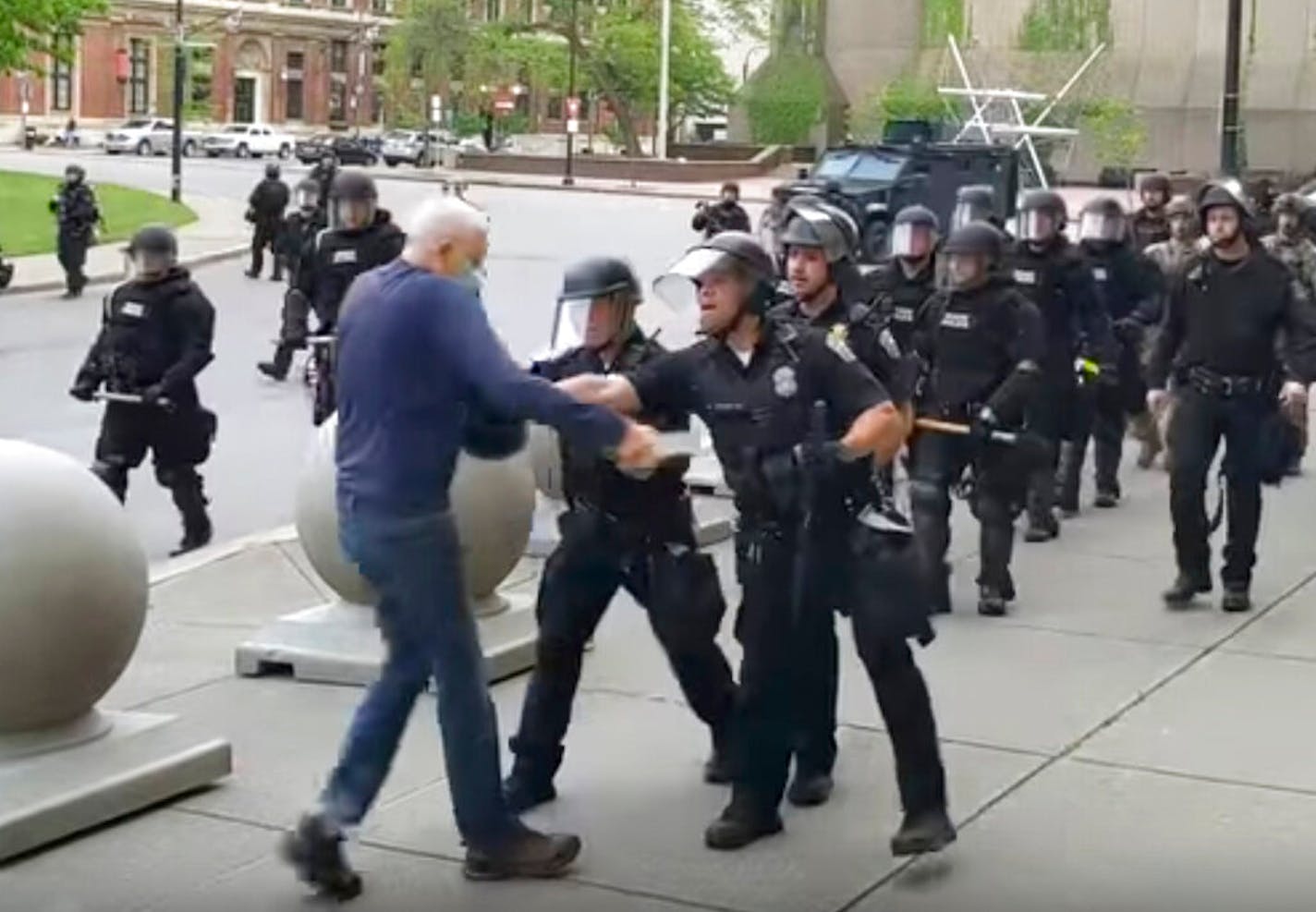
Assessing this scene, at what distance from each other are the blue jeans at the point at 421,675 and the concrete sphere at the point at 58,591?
3.99 feet

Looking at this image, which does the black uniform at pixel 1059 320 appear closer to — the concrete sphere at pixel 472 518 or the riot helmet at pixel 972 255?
the riot helmet at pixel 972 255

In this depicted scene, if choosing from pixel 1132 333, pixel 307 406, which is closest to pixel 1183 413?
pixel 1132 333

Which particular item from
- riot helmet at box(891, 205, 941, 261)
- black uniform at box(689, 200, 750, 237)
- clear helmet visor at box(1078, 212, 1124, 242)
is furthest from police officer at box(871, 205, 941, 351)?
black uniform at box(689, 200, 750, 237)

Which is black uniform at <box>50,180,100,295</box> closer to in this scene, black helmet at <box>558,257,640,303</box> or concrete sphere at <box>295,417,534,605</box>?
concrete sphere at <box>295,417,534,605</box>

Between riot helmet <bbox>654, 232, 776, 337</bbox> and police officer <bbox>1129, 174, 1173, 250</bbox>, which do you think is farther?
police officer <bbox>1129, 174, 1173, 250</bbox>

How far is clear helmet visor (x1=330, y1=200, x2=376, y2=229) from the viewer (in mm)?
13211

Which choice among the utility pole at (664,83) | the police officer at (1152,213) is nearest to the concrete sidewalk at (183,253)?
the police officer at (1152,213)

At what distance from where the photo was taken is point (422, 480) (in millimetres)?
6062

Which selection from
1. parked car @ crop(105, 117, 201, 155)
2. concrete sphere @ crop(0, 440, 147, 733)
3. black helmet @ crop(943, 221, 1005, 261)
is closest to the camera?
concrete sphere @ crop(0, 440, 147, 733)

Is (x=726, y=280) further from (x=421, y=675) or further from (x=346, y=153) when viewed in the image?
(x=346, y=153)

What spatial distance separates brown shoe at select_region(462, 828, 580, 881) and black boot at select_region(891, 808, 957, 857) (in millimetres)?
926

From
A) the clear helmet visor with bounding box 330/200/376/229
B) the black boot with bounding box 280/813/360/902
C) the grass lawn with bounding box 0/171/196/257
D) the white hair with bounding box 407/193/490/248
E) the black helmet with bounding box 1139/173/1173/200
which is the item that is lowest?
the grass lawn with bounding box 0/171/196/257

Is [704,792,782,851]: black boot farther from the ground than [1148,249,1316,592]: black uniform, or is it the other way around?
[1148,249,1316,592]: black uniform

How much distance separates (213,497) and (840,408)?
8.45m
